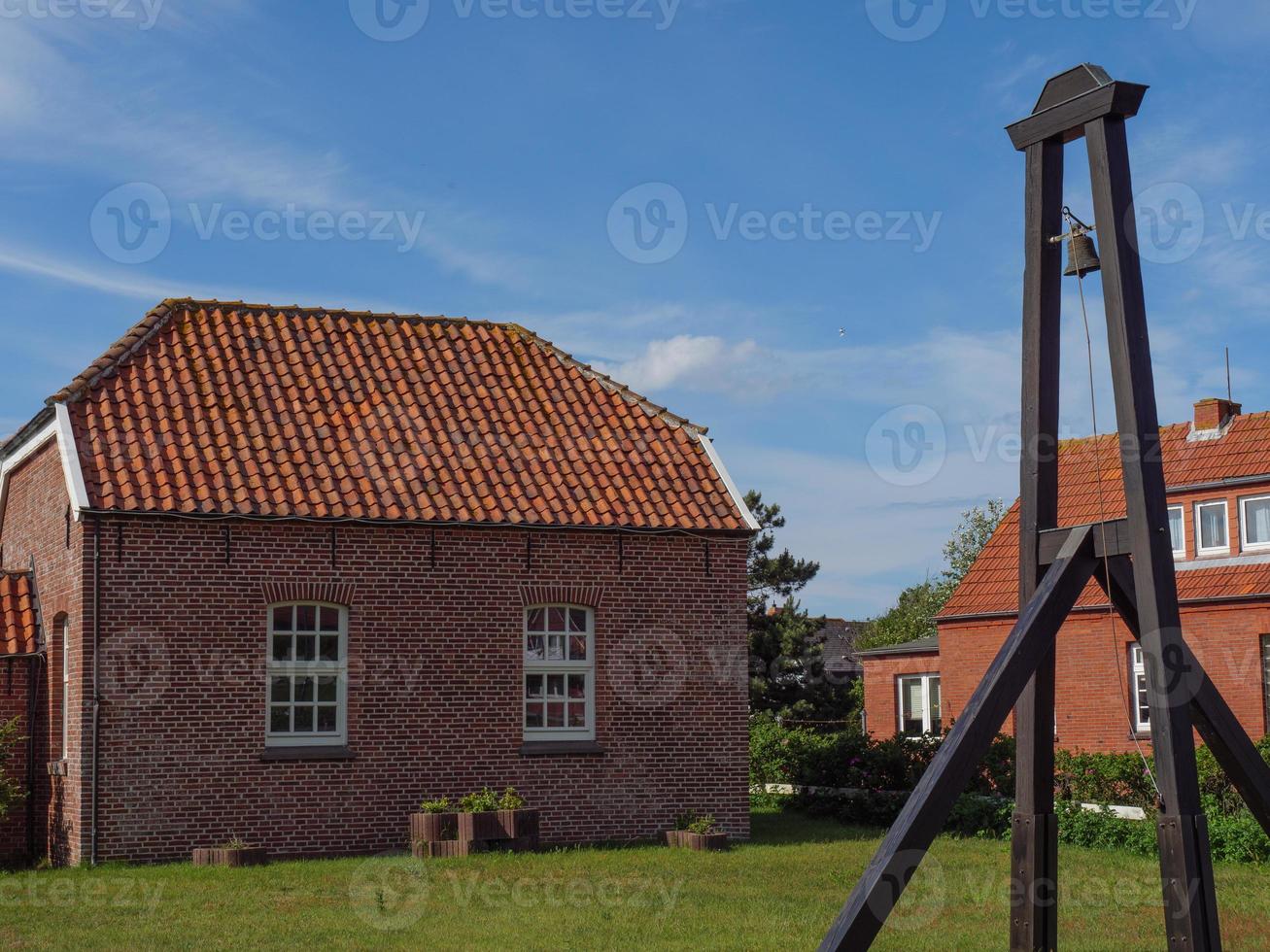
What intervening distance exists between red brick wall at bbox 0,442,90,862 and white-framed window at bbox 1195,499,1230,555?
18754 mm

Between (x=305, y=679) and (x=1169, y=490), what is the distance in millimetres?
16531

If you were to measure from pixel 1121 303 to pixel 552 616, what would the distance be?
34.2 ft

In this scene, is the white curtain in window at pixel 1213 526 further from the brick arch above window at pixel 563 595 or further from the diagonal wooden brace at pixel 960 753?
the diagonal wooden brace at pixel 960 753

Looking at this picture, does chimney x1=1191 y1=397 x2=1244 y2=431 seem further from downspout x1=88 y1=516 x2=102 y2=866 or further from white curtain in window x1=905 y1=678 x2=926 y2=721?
downspout x1=88 y1=516 x2=102 y2=866

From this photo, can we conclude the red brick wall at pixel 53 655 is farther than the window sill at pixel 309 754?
No

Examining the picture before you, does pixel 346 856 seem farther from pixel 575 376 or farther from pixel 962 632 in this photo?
pixel 962 632

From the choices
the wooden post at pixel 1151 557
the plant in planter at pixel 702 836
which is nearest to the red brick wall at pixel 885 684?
the plant in planter at pixel 702 836

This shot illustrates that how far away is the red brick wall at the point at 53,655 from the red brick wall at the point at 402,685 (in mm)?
334

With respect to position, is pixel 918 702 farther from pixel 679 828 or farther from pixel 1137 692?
pixel 679 828

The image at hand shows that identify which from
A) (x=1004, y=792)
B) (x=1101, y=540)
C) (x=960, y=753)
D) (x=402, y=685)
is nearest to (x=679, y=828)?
(x=402, y=685)

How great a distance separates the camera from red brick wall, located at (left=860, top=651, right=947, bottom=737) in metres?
31.7

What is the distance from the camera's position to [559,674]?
17.3m

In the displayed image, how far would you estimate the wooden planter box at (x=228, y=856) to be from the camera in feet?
48.2

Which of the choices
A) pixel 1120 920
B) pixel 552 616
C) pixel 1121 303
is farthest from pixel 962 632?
pixel 1121 303
